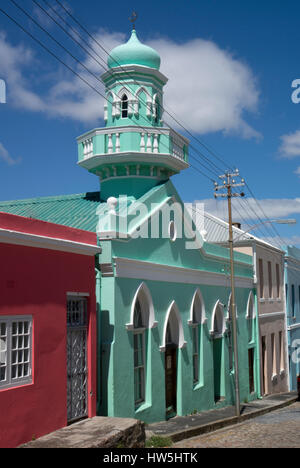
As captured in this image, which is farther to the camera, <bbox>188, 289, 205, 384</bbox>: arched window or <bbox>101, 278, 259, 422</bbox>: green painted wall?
<bbox>188, 289, 205, 384</bbox>: arched window

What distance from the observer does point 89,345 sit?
11555 mm

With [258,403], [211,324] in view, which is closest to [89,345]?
[211,324]

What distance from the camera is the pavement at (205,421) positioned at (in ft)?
44.0

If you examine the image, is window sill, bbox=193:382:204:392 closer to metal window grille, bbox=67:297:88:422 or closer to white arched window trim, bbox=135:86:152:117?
metal window grille, bbox=67:297:88:422

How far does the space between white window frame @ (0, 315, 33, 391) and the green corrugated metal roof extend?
5.24m

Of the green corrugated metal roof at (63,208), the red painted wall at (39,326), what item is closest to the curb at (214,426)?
the red painted wall at (39,326)

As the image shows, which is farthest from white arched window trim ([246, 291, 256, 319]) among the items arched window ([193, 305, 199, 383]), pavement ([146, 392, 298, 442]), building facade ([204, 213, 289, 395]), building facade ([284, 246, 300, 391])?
building facade ([284, 246, 300, 391])

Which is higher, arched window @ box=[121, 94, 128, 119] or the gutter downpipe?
arched window @ box=[121, 94, 128, 119]

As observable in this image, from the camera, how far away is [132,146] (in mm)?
16594

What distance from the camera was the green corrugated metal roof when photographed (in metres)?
15.5

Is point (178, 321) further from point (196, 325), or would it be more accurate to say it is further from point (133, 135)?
point (133, 135)

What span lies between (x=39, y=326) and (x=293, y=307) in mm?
25408

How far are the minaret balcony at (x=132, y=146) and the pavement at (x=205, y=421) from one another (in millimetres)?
7441

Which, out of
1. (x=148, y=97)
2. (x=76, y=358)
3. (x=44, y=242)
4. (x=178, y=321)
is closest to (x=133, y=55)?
(x=148, y=97)
